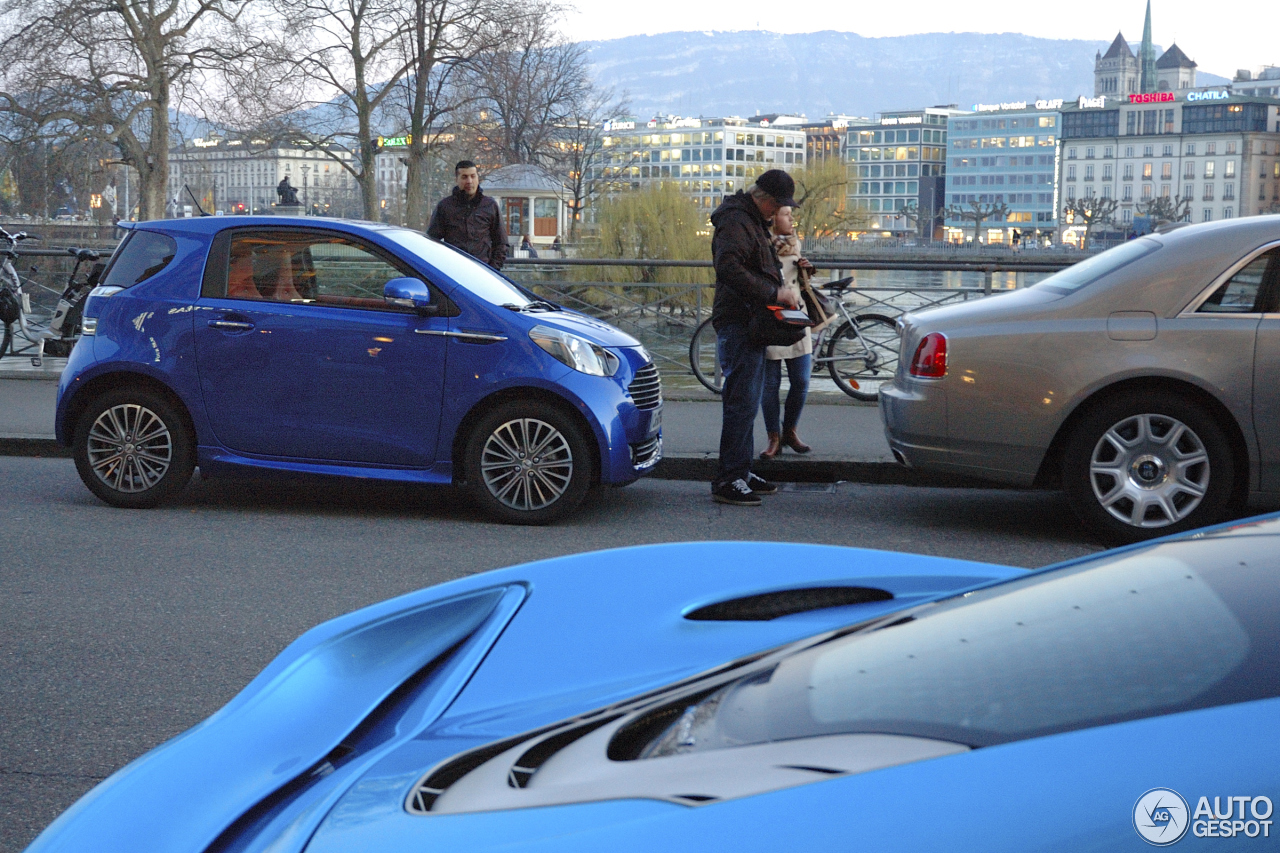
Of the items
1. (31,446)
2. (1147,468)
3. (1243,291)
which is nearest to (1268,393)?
(1243,291)

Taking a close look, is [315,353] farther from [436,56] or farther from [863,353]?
[436,56]

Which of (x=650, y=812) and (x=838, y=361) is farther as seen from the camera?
(x=838, y=361)

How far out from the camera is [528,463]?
6.95 meters

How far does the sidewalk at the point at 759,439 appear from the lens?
856 cm

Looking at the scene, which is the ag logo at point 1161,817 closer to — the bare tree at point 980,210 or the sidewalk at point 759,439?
the sidewalk at point 759,439

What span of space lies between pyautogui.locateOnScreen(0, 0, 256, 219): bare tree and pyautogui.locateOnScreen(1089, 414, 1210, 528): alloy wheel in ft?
110

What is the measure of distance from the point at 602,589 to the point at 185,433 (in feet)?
17.3

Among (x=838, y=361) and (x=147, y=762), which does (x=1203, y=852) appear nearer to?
(x=147, y=762)

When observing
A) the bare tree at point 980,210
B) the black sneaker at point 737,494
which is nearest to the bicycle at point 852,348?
the black sneaker at point 737,494

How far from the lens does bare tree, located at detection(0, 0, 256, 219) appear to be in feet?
111

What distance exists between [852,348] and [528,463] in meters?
6.02

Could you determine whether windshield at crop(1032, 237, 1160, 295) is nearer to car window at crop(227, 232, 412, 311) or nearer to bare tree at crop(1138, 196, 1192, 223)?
car window at crop(227, 232, 412, 311)

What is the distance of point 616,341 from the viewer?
7.20m

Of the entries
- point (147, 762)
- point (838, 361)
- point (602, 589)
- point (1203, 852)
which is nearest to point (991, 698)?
point (1203, 852)
